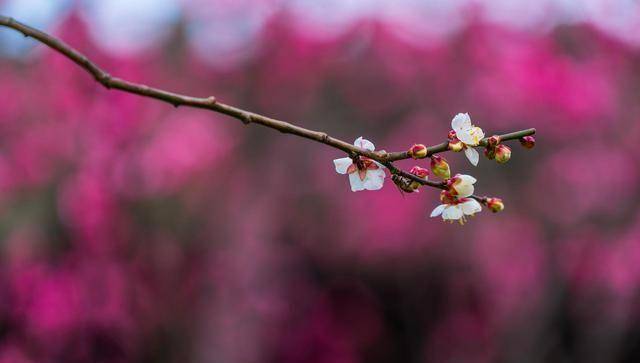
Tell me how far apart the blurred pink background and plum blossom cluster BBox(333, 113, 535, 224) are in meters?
1.57

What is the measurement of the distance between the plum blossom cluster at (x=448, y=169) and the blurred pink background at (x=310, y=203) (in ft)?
5.15

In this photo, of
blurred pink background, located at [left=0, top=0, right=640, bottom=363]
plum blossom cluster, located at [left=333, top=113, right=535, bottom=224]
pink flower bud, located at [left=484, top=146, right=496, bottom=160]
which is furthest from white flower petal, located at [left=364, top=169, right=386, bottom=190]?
blurred pink background, located at [left=0, top=0, right=640, bottom=363]

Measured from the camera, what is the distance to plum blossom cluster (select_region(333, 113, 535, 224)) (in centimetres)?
67

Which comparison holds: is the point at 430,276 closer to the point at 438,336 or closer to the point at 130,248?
the point at 438,336

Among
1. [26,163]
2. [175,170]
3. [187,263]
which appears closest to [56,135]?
[26,163]

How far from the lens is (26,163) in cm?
238

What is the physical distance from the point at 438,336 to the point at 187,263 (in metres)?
0.93

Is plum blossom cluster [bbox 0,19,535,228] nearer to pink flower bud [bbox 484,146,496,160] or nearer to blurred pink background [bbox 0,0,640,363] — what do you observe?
pink flower bud [bbox 484,146,496,160]

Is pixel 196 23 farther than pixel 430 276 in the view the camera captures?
Yes

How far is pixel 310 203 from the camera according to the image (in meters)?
2.39

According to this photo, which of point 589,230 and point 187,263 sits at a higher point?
point 589,230

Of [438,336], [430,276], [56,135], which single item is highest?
[56,135]

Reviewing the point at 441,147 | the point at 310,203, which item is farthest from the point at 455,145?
the point at 310,203

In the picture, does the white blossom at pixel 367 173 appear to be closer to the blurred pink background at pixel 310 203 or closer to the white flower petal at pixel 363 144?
the white flower petal at pixel 363 144
